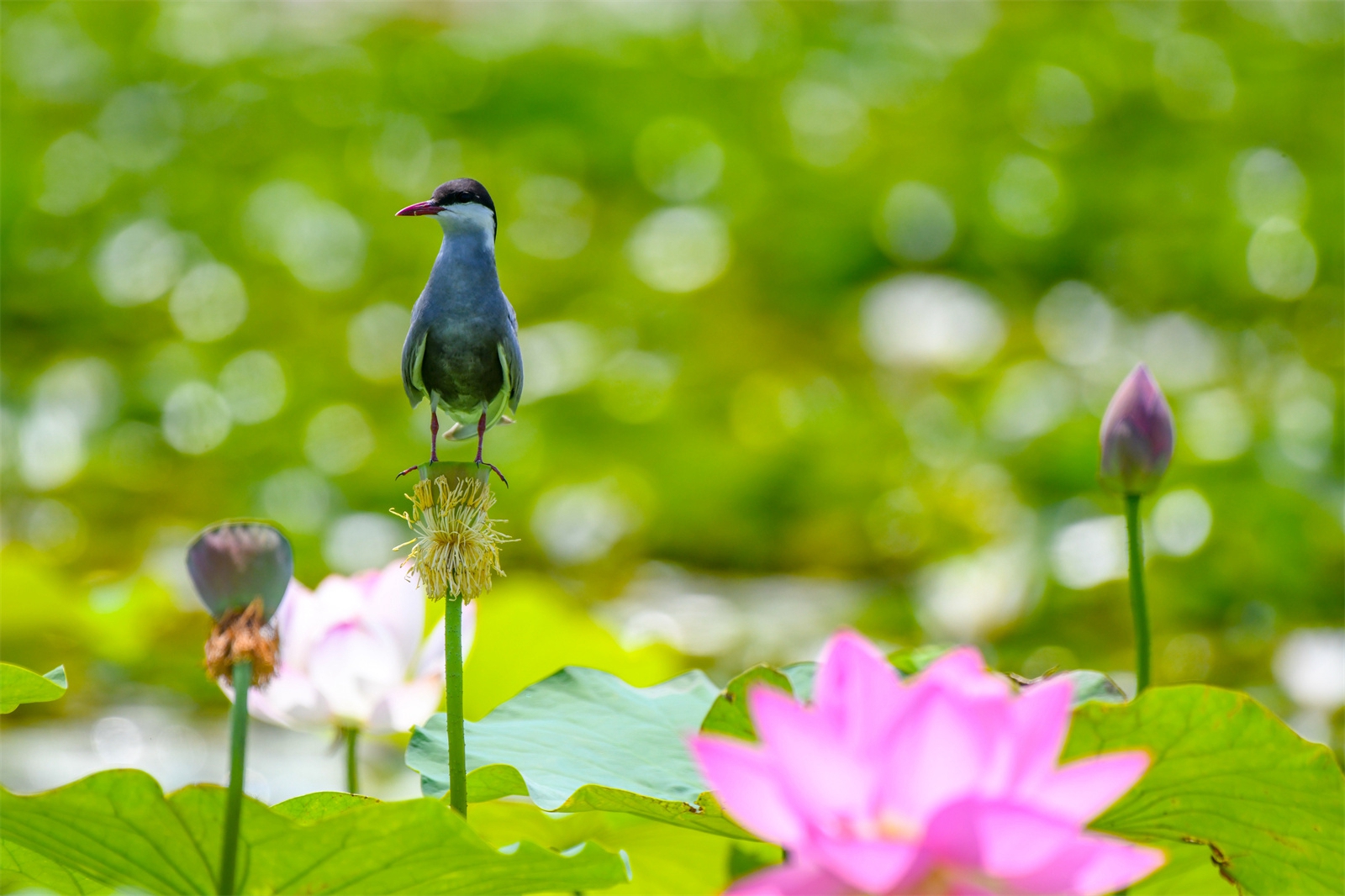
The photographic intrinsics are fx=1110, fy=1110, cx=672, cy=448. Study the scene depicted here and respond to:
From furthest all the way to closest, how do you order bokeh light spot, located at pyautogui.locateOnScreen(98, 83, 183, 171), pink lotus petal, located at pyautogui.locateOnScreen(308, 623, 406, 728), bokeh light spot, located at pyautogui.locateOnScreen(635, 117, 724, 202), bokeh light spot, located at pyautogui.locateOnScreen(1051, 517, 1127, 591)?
bokeh light spot, located at pyautogui.locateOnScreen(98, 83, 183, 171) → bokeh light spot, located at pyautogui.locateOnScreen(635, 117, 724, 202) → bokeh light spot, located at pyautogui.locateOnScreen(1051, 517, 1127, 591) → pink lotus petal, located at pyautogui.locateOnScreen(308, 623, 406, 728)

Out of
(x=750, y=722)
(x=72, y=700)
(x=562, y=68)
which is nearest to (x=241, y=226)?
(x=562, y=68)

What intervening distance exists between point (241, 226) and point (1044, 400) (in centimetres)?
194

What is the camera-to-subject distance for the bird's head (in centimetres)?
41

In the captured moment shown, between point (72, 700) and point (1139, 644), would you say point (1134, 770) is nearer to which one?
point (1139, 644)

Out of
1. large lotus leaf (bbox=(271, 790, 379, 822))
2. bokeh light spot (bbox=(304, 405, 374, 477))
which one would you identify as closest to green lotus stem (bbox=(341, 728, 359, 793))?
large lotus leaf (bbox=(271, 790, 379, 822))

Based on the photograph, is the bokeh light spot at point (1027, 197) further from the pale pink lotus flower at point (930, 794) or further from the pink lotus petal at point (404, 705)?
the pale pink lotus flower at point (930, 794)

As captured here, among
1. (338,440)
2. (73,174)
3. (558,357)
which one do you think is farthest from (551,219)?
(73,174)

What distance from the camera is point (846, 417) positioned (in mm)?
2146

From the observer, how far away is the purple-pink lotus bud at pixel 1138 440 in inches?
20.6

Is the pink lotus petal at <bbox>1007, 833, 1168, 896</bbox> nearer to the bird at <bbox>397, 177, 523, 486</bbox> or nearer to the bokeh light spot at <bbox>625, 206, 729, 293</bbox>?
the bird at <bbox>397, 177, 523, 486</bbox>

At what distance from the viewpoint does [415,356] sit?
1.35ft

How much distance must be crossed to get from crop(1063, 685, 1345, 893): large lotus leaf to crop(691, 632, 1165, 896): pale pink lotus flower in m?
0.17

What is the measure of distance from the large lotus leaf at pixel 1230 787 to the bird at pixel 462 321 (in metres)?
0.25

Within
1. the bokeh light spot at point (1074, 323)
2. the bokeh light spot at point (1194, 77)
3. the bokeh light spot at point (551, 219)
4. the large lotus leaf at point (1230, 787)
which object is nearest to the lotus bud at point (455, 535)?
the large lotus leaf at point (1230, 787)
